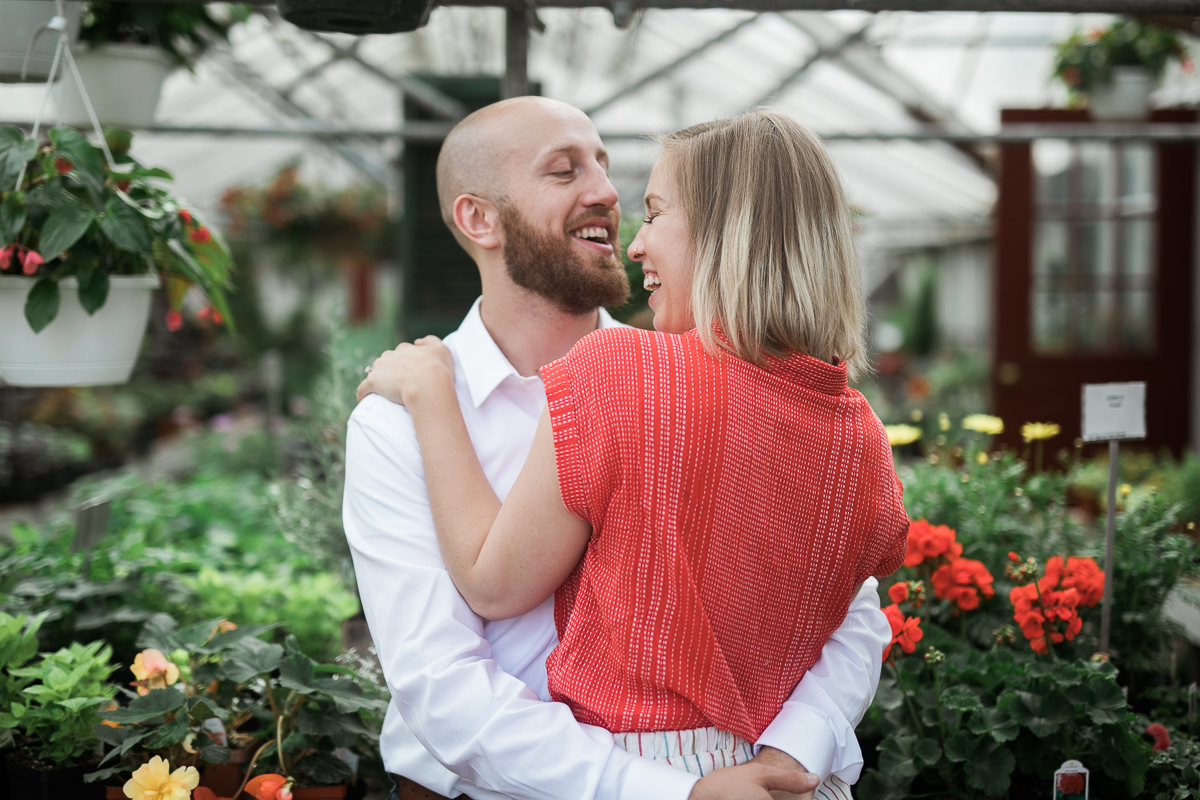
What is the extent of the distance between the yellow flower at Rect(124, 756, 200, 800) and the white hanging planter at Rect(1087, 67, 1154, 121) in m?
4.74

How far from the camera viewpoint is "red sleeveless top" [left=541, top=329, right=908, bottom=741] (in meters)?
0.95

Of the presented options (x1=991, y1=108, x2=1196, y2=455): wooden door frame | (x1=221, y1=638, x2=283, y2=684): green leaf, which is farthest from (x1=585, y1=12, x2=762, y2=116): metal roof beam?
(x1=991, y1=108, x2=1196, y2=455): wooden door frame

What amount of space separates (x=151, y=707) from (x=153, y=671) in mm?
154

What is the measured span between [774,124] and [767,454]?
1.22ft

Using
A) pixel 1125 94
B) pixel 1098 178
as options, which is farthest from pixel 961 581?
pixel 1098 178

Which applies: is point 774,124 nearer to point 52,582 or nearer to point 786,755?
point 786,755

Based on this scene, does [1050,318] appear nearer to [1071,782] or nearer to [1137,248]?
[1137,248]

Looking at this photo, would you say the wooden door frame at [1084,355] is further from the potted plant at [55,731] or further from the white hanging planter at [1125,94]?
the potted plant at [55,731]

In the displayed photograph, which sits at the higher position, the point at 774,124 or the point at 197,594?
the point at 774,124

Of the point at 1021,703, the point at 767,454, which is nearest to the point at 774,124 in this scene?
the point at 767,454

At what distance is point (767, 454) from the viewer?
966mm

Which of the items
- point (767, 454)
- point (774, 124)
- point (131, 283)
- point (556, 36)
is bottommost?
point (767, 454)

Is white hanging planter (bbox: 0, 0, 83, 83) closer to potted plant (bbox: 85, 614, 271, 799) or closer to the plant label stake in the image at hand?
potted plant (bbox: 85, 614, 271, 799)

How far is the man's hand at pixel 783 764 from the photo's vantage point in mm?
1055
